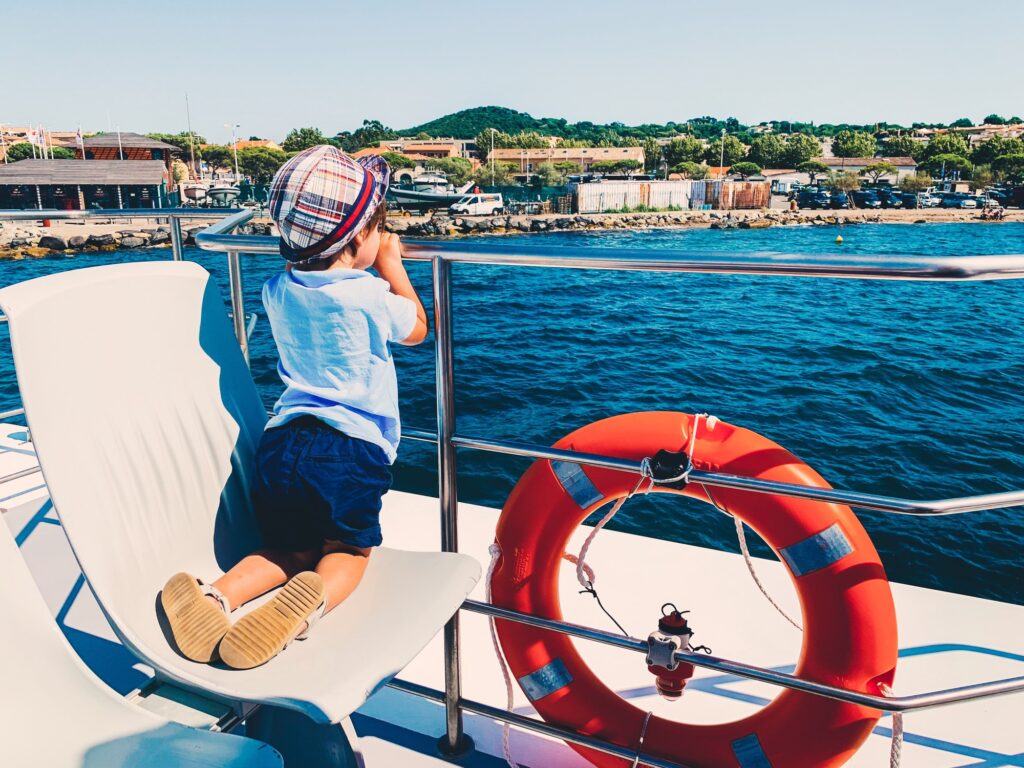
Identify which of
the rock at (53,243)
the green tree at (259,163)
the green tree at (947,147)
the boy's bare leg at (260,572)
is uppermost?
the green tree at (947,147)

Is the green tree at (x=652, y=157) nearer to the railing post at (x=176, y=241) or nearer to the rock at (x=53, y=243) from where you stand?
the rock at (x=53, y=243)

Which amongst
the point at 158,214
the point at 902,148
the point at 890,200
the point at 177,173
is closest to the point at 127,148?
the point at 177,173

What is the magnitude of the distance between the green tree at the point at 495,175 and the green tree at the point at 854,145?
3641 cm

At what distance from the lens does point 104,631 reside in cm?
164

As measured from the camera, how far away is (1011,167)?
63.6 meters

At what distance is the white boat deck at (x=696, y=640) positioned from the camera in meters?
1.35

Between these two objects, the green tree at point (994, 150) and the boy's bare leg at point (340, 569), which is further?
the green tree at point (994, 150)

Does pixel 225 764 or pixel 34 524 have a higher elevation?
pixel 225 764

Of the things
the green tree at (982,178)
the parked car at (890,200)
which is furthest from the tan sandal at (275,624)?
the green tree at (982,178)

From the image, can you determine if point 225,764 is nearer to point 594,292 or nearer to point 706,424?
point 706,424

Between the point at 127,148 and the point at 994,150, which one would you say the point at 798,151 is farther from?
the point at 127,148

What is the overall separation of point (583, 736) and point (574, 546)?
1.27 meters

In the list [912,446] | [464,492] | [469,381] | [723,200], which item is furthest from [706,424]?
[723,200]

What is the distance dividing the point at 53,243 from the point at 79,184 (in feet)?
52.9
